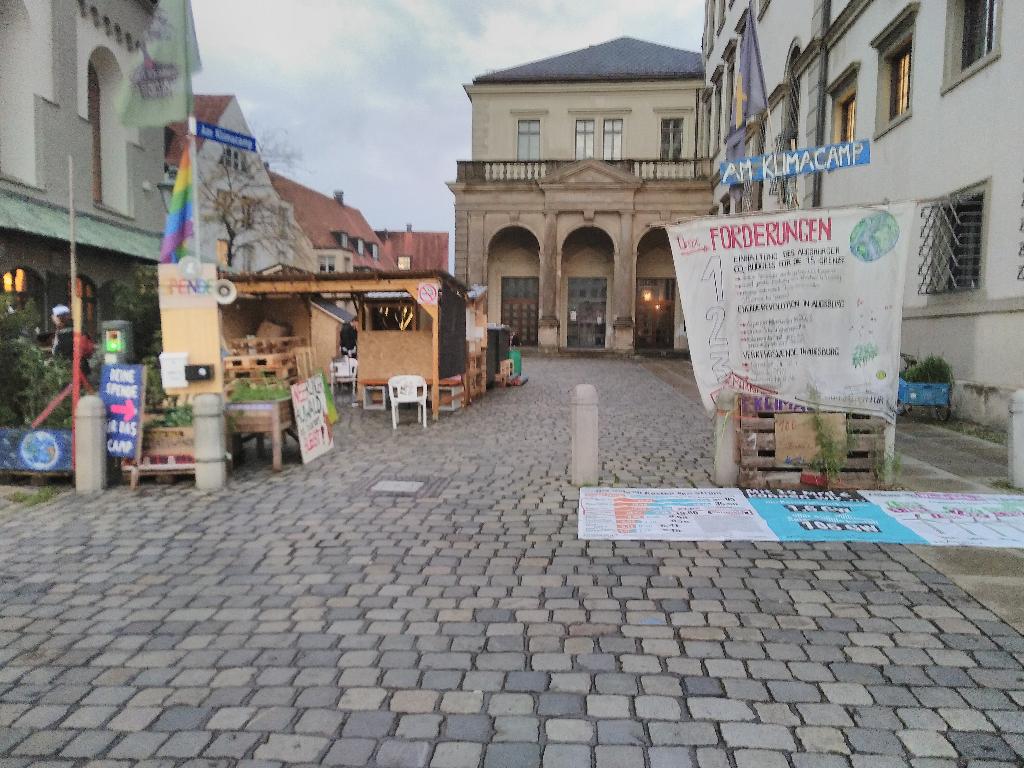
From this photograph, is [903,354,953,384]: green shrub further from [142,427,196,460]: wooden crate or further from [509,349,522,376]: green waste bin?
[142,427,196,460]: wooden crate

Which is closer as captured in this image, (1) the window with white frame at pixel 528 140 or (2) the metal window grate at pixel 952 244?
(2) the metal window grate at pixel 952 244

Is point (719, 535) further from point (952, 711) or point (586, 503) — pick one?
point (952, 711)

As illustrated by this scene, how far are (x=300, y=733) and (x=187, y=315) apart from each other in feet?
19.6

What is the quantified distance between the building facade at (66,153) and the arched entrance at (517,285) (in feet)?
54.6

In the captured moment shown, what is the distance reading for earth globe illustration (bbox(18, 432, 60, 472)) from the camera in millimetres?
7070

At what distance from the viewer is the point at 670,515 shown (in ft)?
19.7

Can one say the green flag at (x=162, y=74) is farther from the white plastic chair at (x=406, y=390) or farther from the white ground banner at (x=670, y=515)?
the white ground banner at (x=670, y=515)

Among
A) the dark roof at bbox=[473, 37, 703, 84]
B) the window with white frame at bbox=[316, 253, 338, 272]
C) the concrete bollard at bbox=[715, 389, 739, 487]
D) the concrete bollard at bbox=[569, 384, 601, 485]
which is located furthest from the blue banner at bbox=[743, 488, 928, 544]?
the window with white frame at bbox=[316, 253, 338, 272]

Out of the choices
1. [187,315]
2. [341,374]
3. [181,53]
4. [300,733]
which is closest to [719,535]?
[300,733]

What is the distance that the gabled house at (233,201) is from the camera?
27488 millimetres

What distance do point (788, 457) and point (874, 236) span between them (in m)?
2.22

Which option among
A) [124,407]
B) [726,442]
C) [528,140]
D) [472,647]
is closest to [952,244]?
[726,442]

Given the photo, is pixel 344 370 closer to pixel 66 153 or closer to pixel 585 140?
pixel 66 153

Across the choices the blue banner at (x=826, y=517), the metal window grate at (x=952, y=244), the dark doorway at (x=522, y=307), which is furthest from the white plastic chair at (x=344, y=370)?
the dark doorway at (x=522, y=307)
